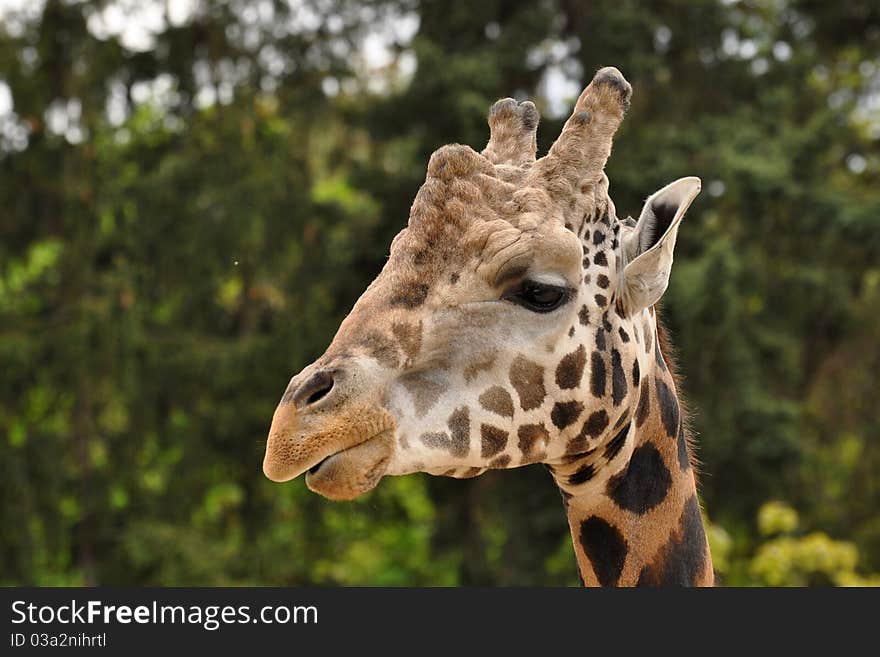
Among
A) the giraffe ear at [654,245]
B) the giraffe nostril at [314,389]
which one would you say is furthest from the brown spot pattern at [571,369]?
the giraffe nostril at [314,389]

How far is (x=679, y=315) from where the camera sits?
42.8ft

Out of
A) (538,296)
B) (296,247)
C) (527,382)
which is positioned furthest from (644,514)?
(296,247)

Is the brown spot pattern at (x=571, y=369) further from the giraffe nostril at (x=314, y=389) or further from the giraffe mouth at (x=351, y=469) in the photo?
the giraffe nostril at (x=314, y=389)

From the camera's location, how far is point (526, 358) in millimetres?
3633

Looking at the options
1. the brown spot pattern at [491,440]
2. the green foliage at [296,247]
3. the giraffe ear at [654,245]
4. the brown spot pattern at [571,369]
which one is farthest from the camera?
the green foliage at [296,247]

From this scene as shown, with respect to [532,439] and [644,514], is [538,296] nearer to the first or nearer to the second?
[532,439]

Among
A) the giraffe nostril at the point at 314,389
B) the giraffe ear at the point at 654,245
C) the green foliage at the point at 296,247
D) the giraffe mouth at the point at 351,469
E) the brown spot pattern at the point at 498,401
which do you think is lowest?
the giraffe mouth at the point at 351,469

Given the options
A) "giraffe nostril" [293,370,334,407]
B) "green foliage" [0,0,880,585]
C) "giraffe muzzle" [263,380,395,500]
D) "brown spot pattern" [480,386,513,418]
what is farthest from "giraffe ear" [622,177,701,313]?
"green foliage" [0,0,880,585]

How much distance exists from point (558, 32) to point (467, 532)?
625cm

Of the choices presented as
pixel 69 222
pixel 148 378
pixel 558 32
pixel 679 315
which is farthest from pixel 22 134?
pixel 679 315

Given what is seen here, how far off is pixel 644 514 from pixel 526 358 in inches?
29.1

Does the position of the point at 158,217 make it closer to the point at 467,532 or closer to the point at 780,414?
the point at 467,532

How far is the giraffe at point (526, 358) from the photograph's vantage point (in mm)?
3387

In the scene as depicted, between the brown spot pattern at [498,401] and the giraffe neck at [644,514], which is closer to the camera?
the brown spot pattern at [498,401]
